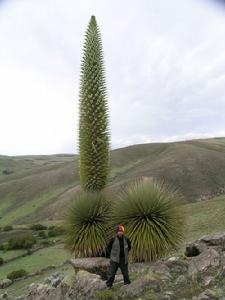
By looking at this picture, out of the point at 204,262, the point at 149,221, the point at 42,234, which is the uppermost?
the point at 149,221

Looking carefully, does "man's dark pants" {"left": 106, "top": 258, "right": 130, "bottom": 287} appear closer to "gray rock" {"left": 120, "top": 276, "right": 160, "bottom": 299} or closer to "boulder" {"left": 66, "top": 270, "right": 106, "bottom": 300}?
"boulder" {"left": 66, "top": 270, "right": 106, "bottom": 300}

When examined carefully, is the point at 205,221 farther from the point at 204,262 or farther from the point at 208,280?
the point at 208,280

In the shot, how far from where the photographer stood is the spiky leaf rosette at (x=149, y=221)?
14.7 m

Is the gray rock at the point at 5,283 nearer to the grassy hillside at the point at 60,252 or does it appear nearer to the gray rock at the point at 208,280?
the grassy hillside at the point at 60,252

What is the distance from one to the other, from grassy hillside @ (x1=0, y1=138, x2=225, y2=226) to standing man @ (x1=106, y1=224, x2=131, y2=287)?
51.4m

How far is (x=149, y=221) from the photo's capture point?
1468 cm

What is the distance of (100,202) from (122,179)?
7209 centimetres

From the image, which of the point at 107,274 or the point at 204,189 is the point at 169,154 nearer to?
the point at 204,189

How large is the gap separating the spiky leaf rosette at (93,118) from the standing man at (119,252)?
244 centimetres

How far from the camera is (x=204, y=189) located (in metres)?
76.2

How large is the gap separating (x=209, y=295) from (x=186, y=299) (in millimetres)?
688

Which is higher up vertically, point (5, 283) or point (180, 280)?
point (180, 280)

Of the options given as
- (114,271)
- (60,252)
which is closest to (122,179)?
(60,252)

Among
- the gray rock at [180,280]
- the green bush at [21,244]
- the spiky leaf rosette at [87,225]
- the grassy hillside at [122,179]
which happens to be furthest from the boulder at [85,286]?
the grassy hillside at [122,179]
